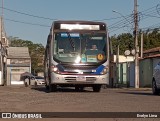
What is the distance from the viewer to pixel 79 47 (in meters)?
20.9

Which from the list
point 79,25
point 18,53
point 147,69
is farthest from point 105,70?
point 18,53

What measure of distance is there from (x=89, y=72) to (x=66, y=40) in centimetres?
183

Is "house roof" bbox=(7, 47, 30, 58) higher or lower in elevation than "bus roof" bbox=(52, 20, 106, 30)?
lower

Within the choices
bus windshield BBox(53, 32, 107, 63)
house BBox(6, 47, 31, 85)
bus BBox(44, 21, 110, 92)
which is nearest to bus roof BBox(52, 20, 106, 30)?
bus BBox(44, 21, 110, 92)

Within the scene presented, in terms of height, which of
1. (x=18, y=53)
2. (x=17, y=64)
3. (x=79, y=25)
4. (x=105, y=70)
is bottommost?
(x=17, y=64)

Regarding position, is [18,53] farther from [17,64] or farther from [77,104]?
[77,104]

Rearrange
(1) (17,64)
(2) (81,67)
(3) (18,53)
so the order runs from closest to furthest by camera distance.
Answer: (2) (81,67) → (1) (17,64) → (3) (18,53)

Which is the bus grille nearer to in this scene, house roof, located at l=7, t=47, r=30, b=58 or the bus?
the bus

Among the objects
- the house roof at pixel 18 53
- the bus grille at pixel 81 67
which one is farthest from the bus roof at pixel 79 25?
the house roof at pixel 18 53

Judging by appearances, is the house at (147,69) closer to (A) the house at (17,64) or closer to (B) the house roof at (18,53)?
(A) the house at (17,64)

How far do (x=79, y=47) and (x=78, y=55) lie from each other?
0.40 metres

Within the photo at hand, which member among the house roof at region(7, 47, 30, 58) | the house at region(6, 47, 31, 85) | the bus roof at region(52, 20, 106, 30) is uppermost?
the bus roof at region(52, 20, 106, 30)

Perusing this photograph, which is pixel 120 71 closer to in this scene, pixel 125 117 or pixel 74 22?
pixel 74 22

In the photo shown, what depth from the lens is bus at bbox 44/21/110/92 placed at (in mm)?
20641
